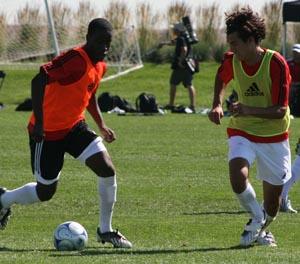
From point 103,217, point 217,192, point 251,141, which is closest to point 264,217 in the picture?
point 251,141

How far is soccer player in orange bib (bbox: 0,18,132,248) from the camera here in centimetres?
1009

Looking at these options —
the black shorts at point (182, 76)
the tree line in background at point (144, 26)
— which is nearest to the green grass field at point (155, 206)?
the black shorts at point (182, 76)

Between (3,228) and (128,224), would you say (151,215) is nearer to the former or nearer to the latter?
(128,224)

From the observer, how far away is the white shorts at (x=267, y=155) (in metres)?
10.0

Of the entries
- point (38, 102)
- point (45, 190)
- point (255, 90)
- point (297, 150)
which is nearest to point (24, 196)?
point (45, 190)

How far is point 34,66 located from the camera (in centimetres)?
3828

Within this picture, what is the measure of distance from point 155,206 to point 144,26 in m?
31.5

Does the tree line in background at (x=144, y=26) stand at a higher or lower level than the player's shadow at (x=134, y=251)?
lower

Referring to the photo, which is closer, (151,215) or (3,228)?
(3,228)

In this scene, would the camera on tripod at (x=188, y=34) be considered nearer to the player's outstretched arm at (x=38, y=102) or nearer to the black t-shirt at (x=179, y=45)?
the black t-shirt at (x=179, y=45)

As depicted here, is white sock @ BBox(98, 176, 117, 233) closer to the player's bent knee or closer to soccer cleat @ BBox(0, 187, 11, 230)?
the player's bent knee

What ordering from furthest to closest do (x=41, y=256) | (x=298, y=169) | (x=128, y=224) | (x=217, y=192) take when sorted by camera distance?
(x=217, y=192) < (x=298, y=169) < (x=128, y=224) < (x=41, y=256)

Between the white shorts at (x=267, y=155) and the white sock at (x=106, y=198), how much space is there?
1008 mm

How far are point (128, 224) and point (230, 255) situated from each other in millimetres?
2416
